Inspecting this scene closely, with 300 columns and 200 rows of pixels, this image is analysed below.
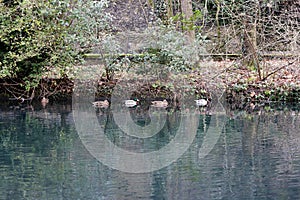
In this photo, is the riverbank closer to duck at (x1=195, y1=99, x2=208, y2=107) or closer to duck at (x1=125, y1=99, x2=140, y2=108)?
duck at (x1=195, y1=99, x2=208, y2=107)

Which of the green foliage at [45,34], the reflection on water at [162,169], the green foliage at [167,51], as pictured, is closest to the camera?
the reflection on water at [162,169]

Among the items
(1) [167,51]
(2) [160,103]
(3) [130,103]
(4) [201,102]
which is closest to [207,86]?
(4) [201,102]

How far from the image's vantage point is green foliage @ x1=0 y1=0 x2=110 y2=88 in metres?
14.3

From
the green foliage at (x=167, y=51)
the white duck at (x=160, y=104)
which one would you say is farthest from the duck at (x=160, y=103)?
the green foliage at (x=167, y=51)

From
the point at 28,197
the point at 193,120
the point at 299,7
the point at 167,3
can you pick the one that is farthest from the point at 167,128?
the point at 299,7

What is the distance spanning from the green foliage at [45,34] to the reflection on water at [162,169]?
297cm

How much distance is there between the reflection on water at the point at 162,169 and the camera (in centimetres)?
656

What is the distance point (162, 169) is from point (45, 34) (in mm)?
7946

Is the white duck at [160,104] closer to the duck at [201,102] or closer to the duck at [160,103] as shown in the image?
the duck at [160,103]

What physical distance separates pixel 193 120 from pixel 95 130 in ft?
7.82

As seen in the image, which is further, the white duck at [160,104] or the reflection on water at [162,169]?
the white duck at [160,104]

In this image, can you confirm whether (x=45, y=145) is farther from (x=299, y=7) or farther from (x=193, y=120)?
(x=299, y=7)

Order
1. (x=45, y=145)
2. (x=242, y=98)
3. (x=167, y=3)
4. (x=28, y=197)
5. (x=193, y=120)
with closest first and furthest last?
(x=28, y=197) → (x=45, y=145) → (x=193, y=120) → (x=242, y=98) → (x=167, y=3)

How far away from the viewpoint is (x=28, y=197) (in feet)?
20.9
